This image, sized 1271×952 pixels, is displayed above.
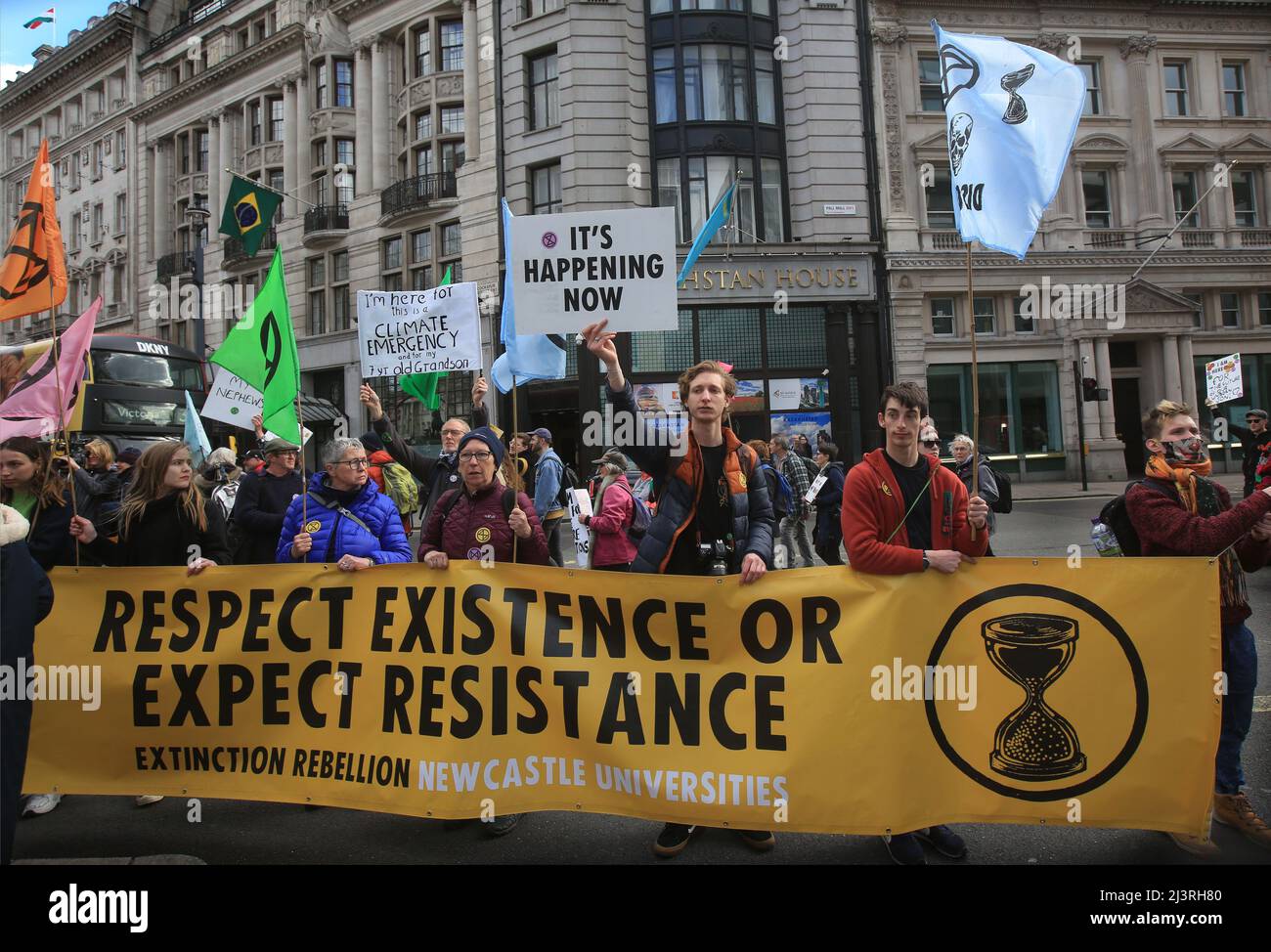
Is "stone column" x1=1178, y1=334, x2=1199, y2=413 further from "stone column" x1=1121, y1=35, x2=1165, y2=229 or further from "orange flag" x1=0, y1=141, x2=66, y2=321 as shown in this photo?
"orange flag" x1=0, y1=141, x2=66, y2=321

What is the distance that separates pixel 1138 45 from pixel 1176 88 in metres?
2.24

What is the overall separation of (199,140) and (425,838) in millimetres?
40537

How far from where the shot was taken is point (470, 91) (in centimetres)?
2630

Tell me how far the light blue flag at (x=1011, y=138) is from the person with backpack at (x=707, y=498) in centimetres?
157

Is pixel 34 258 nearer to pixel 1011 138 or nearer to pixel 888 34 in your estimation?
pixel 1011 138

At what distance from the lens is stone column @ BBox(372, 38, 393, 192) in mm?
28500

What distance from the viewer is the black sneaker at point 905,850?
3252 mm

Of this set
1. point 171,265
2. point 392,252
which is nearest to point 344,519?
point 392,252

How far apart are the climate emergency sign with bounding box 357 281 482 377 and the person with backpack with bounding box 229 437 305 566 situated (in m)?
2.05

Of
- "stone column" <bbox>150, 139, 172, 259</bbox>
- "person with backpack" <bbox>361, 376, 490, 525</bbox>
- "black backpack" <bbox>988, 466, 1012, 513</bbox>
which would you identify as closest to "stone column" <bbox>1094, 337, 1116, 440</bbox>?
"black backpack" <bbox>988, 466, 1012, 513</bbox>

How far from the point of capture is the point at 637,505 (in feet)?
23.8

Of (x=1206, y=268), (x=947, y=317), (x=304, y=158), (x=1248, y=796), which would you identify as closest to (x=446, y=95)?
(x=304, y=158)

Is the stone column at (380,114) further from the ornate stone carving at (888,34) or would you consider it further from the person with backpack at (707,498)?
the person with backpack at (707,498)
